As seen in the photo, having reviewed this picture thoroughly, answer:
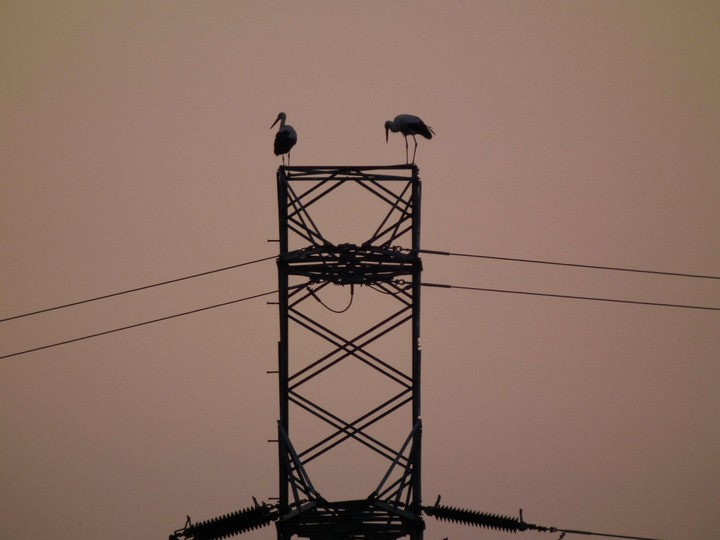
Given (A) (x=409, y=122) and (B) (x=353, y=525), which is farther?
(A) (x=409, y=122)

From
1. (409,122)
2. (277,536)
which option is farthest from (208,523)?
(409,122)

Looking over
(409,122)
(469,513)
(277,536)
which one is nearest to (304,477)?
(277,536)

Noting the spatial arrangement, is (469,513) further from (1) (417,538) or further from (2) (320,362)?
(2) (320,362)

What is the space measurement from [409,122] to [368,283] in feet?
18.0

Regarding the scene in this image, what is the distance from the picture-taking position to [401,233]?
22.2m

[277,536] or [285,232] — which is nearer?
[277,536]

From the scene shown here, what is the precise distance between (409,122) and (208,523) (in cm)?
909

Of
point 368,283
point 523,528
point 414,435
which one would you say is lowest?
point 523,528

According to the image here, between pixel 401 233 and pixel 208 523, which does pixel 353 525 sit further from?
pixel 401 233

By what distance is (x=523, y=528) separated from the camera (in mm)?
21234

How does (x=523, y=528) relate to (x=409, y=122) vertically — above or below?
below

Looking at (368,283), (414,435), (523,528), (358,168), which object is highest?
(358,168)

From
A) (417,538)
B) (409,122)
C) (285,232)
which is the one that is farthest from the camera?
(409,122)

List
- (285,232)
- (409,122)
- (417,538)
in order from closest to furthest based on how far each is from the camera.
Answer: (417,538) → (285,232) → (409,122)
